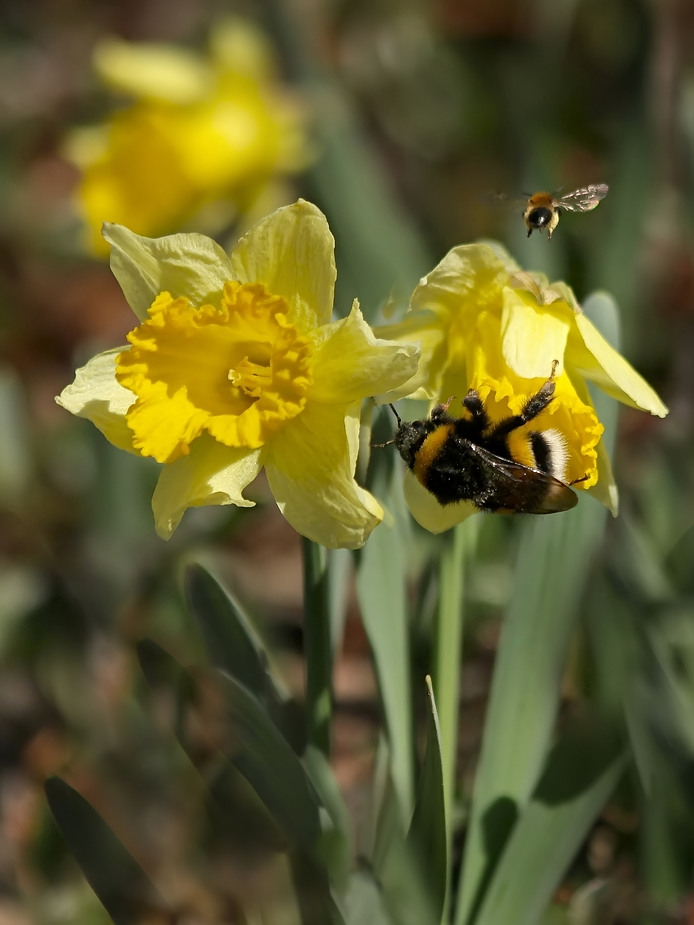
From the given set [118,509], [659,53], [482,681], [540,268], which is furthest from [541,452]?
[659,53]

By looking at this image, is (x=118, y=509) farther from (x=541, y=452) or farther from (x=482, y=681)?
(x=541, y=452)

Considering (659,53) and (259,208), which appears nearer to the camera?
(659,53)

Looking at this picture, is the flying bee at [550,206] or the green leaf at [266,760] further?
the flying bee at [550,206]

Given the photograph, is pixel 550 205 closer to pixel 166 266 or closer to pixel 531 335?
pixel 531 335

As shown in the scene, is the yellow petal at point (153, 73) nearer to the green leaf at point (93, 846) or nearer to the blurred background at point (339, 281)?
the blurred background at point (339, 281)

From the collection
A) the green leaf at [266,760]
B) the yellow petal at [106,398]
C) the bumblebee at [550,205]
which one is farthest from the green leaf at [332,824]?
the bumblebee at [550,205]

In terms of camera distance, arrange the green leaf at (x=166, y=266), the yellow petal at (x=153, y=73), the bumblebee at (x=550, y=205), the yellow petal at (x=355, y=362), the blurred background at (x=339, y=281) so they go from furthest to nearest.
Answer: the yellow petal at (x=153, y=73)
the blurred background at (x=339, y=281)
the bumblebee at (x=550, y=205)
the green leaf at (x=166, y=266)
the yellow petal at (x=355, y=362)
